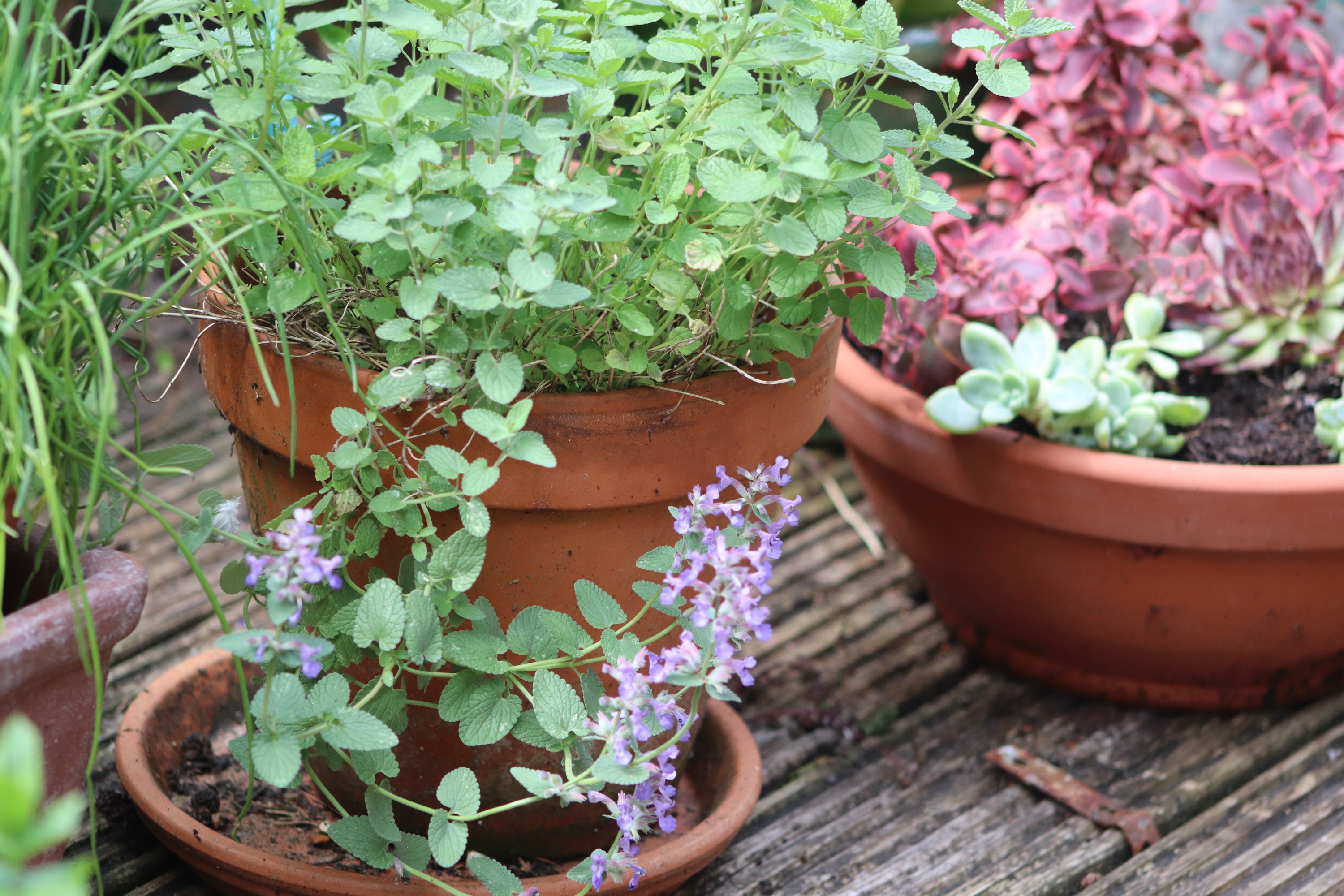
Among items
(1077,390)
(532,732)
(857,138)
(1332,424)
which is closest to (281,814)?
(532,732)

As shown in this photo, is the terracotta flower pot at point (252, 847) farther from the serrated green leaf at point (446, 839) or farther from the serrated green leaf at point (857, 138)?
the serrated green leaf at point (857, 138)

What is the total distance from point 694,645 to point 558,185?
0.99 ft

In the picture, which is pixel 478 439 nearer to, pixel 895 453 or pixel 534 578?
pixel 534 578

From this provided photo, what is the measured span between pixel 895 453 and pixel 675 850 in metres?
0.55

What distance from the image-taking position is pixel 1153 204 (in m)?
1.40

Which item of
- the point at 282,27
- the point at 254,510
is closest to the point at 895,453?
the point at 254,510

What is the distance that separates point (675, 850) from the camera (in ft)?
3.03

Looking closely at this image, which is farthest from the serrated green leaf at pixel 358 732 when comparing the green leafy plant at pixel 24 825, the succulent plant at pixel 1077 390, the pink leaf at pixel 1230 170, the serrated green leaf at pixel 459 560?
the pink leaf at pixel 1230 170

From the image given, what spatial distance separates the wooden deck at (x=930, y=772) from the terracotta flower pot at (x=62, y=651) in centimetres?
29

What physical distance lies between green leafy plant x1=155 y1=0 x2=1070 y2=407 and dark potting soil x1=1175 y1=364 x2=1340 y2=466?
61cm

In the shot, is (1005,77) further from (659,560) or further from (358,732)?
(358,732)

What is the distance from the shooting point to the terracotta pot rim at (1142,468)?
114 cm

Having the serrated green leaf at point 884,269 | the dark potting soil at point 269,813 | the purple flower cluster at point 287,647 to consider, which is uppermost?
the serrated green leaf at point 884,269

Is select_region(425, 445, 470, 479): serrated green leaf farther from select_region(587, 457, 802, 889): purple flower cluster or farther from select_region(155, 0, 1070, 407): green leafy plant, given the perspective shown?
select_region(587, 457, 802, 889): purple flower cluster
